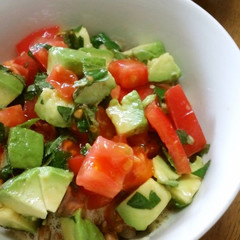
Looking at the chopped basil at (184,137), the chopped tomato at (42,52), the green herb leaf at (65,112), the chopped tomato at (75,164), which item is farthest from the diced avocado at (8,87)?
the chopped basil at (184,137)

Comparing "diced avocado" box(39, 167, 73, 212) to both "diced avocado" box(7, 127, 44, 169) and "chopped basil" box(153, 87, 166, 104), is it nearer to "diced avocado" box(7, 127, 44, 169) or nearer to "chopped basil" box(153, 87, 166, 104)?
"diced avocado" box(7, 127, 44, 169)

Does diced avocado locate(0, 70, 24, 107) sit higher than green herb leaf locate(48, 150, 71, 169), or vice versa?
diced avocado locate(0, 70, 24, 107)

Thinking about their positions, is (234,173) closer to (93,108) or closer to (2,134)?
(93,108)

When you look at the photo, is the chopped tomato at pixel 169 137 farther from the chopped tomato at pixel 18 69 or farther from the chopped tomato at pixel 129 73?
the chopped tomato at pixel 18 69

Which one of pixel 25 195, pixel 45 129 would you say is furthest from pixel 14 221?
pixel 45 129

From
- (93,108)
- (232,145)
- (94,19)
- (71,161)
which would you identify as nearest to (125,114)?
(93,108)

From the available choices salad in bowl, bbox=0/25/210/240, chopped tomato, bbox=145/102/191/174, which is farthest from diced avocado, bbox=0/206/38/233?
chopped tomato, bbox=145/102/191/174
